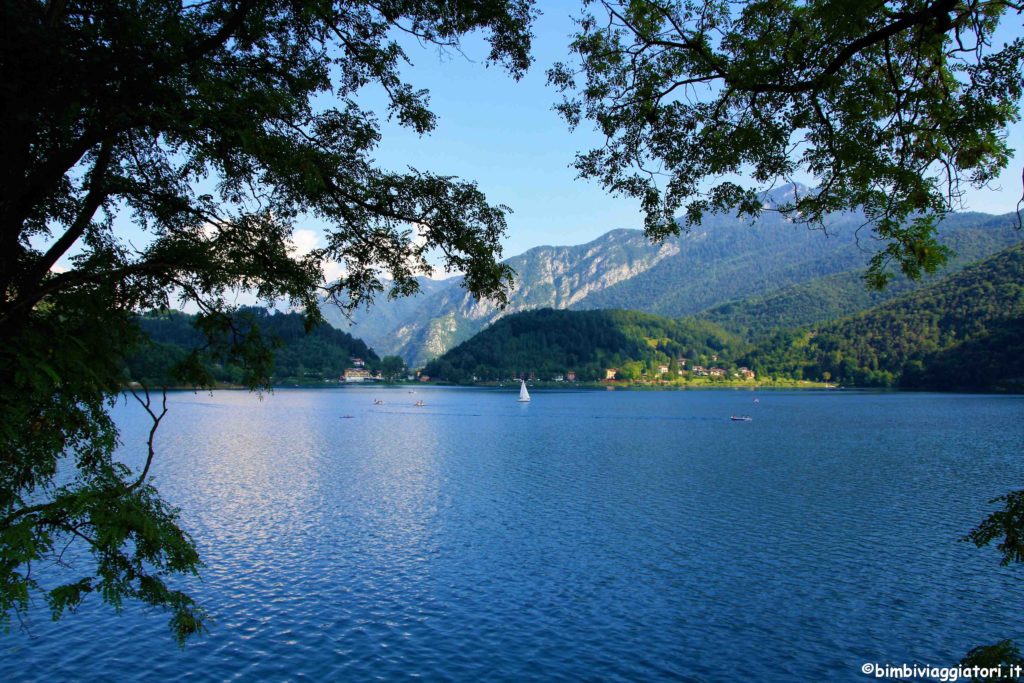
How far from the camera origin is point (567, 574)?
81.3ft

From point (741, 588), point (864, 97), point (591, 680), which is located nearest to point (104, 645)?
point (591, 680)

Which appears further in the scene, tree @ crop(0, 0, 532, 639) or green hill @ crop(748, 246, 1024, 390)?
green hill @ crop(748, 246, 1024, 390)

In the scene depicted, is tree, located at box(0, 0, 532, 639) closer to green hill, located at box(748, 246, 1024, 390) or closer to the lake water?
the lake water

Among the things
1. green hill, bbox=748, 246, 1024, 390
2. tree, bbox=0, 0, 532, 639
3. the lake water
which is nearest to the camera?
tree, bbox=0, 0, 532, 639

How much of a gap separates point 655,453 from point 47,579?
49181 millimetres

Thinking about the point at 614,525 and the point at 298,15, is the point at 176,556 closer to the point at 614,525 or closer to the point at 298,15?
the point at 298,15

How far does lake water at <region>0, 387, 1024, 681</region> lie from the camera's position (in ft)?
57.4

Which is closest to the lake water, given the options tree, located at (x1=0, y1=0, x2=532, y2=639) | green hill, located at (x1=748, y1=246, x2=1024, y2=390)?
tree, located at (x1=0, y1=0, x2=532, y2=639)

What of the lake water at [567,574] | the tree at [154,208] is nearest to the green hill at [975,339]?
the lake water at [567,574]

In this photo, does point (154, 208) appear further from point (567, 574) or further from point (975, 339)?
point (975, 339)

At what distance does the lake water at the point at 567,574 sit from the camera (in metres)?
17.5

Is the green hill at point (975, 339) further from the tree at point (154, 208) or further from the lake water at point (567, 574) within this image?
the tree at point (154, 208)

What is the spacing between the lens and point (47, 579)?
23.3 m

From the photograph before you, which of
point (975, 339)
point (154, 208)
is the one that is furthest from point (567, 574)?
point (975, 339)
